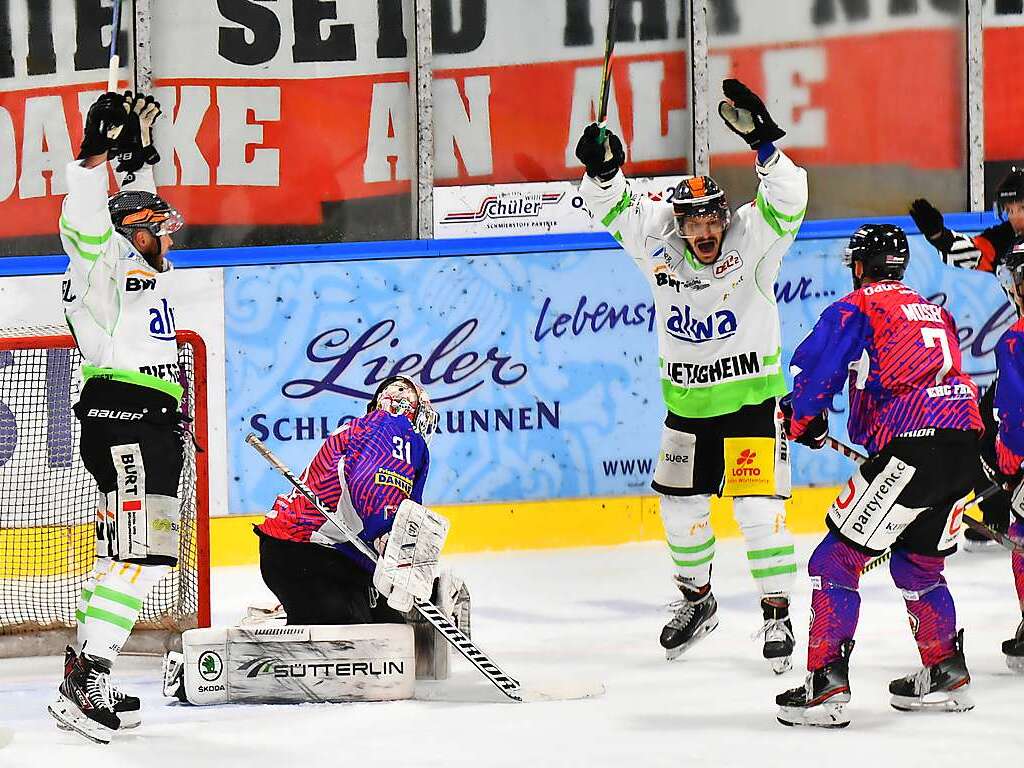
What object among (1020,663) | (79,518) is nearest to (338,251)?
(79,518)

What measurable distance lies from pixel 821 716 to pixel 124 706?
62.3 inches

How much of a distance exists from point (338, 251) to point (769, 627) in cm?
257

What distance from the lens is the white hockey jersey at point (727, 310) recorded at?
4.47 metres

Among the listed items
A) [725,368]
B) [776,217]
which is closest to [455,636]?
[725,368]

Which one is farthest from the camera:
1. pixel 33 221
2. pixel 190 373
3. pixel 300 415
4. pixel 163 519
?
pixel 33 221

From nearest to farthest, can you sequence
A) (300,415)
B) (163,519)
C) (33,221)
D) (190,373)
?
1. (163,519)
2. (190,373)
3. (300,415)
4. (33,221)

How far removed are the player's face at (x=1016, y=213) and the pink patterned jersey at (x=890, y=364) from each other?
119 centimetres

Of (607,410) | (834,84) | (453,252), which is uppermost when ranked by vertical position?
(834,84)

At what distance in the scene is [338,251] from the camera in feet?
20.4

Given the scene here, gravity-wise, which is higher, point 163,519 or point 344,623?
point 163,519

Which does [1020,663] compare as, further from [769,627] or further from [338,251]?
[338,251]

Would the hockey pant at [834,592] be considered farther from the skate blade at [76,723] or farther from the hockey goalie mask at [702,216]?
the skate blade at [76,723]

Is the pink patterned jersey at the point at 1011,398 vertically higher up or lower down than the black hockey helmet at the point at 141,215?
lower down

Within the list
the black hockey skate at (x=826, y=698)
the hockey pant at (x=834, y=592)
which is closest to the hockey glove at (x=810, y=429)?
the hockey pant at (x=834, y=592)
